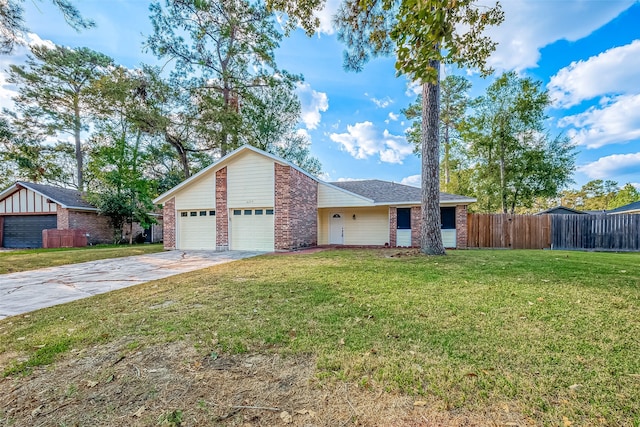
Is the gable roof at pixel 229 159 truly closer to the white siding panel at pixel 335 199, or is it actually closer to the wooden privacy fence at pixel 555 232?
the white siding panel at pixel 335 199

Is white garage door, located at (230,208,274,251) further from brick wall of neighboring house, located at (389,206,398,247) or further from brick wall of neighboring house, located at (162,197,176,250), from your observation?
brick wall of neighboring house, located at (389,206,398,247)

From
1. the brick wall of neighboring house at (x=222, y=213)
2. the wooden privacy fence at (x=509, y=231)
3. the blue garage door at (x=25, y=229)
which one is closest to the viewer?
the brick wall of neighboring house at (x=222, y=213)

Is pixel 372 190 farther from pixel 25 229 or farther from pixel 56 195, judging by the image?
pixel 25 229

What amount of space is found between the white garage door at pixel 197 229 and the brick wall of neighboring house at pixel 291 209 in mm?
3630

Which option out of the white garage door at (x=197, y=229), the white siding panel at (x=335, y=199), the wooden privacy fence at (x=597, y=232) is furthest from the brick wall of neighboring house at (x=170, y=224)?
the wooden privacy fence at (x=597, y=232)

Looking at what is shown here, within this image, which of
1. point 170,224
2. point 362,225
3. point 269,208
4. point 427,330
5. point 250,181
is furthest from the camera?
point 362,225

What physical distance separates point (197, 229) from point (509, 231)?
15427 mm

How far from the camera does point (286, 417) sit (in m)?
1.77

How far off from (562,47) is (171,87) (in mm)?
21705

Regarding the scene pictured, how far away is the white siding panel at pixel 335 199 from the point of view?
538 inches

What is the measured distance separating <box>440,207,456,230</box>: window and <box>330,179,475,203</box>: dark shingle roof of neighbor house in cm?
55

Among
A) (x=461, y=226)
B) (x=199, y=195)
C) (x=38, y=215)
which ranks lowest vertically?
(x=461, y=226)

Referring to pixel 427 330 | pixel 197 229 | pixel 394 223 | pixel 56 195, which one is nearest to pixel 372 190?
pixel 394 223

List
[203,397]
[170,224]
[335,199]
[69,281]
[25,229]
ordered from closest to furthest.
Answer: [203,397] < [69,281] < [170,224] < [335,199] < [25,229]
